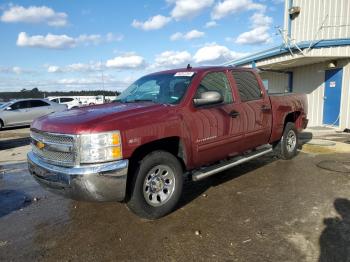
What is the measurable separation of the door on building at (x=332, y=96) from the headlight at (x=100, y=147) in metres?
11.5

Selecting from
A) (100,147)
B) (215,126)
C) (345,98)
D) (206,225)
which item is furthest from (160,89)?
(345,98)

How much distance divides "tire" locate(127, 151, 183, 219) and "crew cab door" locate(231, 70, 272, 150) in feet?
5.70

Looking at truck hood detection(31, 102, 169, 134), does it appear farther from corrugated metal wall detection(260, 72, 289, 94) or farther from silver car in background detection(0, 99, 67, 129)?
silver car in background detection(0, 99, 67, 129)

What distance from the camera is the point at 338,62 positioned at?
41.4 ft

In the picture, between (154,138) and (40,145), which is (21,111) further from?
(154,138)

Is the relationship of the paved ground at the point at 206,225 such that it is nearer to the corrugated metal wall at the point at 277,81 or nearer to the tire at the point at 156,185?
the tire at the point at 156,185

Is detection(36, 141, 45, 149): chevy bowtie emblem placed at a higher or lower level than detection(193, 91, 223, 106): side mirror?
lower

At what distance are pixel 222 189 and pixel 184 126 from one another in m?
1.64

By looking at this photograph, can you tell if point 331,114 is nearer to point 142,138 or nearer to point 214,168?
point 214,168

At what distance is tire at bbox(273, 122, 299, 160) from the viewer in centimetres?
720

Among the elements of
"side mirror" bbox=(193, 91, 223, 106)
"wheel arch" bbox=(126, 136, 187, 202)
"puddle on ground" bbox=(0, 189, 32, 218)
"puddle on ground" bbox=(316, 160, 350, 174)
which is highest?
"side mirror" bbox=(193, 91, 223, 106)

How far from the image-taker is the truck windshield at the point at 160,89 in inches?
193

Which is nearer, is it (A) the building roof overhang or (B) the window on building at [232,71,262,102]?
(B) the window on building at [232,71,262,102]

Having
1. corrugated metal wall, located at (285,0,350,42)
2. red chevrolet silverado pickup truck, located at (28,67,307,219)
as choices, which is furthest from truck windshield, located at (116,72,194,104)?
corrugated metal wall, located at (285,0,350,42)
